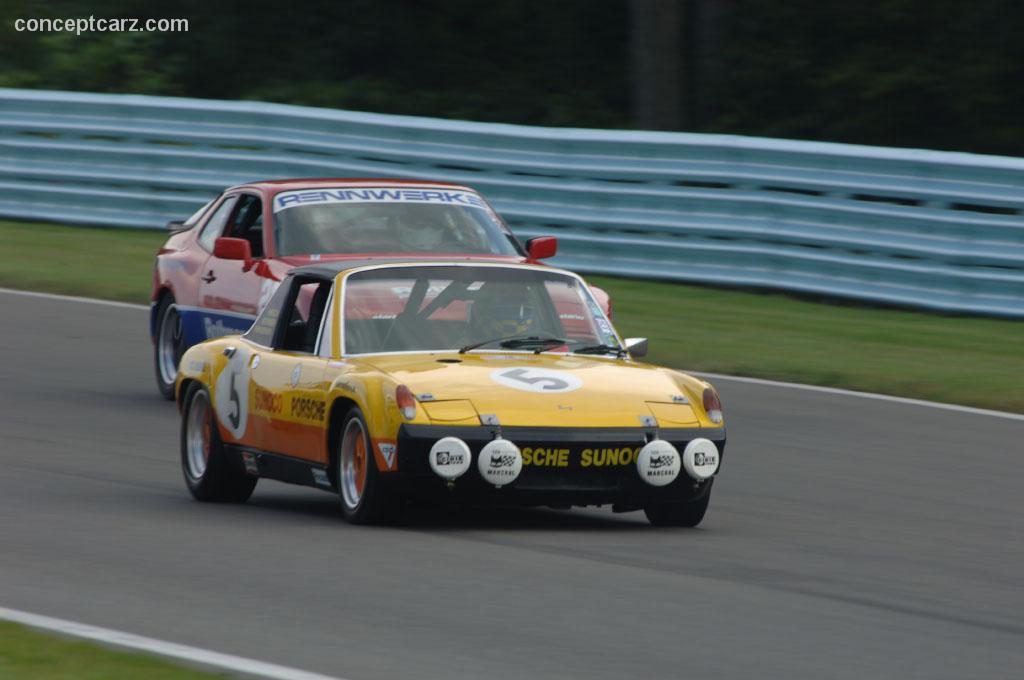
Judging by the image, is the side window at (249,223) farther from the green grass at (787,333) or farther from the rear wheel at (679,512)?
the rear wheel at (679,512)

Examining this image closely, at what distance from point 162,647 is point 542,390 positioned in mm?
2942

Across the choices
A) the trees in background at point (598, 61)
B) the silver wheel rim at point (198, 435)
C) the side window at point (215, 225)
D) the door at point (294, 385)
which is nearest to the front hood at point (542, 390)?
the door at point (294, 385)

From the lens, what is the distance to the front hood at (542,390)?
8.96 metres

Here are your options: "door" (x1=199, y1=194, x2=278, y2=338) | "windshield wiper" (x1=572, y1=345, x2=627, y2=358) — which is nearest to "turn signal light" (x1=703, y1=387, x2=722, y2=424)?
"windshield wiper" (x1=572, y1=345, x2=627, y2=358)

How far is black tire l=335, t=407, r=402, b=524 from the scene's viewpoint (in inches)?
353

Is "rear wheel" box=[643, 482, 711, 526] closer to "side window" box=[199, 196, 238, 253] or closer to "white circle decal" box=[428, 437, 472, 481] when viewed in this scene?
"white circle decal" box=[428, 437, 472, 481]

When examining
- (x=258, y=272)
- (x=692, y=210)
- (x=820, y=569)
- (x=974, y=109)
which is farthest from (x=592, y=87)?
(x=820, y=569)

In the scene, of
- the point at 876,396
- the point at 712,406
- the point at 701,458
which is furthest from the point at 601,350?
the point at 876,396

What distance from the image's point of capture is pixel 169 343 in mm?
14562

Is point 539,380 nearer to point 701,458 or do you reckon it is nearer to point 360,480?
point 701,458

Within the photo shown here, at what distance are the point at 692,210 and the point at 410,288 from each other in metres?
9.61

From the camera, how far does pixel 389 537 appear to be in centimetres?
888

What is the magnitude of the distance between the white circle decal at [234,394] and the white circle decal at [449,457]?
1665mm

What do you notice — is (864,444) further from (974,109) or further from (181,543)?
(974,109)
